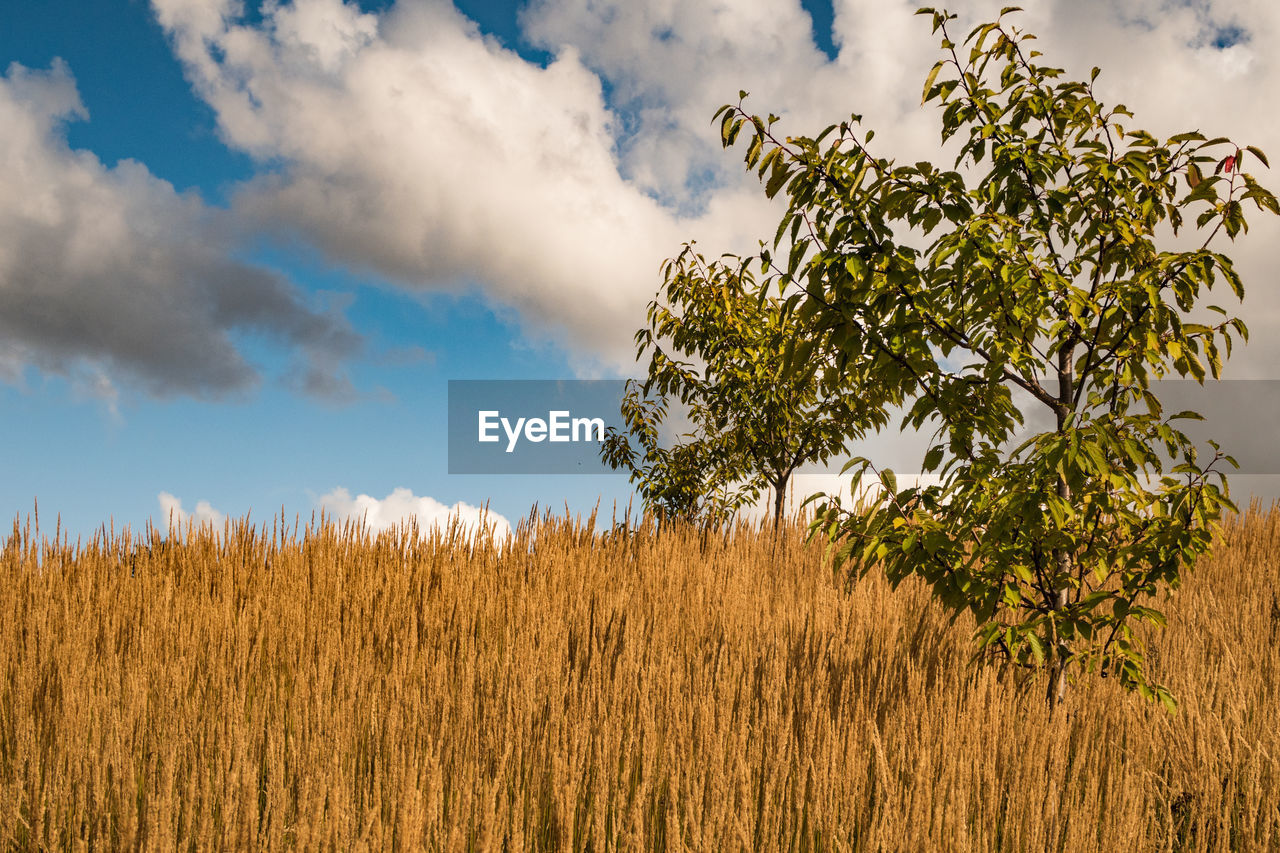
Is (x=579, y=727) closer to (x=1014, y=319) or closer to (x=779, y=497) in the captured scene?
(x=1014, y=319)

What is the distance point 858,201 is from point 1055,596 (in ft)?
7.13

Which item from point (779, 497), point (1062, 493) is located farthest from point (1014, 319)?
point (779, 497)

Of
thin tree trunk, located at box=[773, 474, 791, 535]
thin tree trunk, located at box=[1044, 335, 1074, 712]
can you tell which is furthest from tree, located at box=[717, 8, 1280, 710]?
thin tree trunk, located at box=[773, 474, 791, 535]

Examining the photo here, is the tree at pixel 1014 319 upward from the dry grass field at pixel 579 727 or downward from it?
upward

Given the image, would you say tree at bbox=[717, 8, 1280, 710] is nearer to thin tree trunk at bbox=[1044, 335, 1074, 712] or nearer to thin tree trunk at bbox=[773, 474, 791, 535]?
thin tree trunk at bbox=[1044, 335, 1074, 712]

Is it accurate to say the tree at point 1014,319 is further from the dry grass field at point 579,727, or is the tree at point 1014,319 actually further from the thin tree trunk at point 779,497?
the thin tree trunk at point 779,497

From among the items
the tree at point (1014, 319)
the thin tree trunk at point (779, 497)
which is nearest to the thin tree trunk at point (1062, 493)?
the tree at point (1014, 319)

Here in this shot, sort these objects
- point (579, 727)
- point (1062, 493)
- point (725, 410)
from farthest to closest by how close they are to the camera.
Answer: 1. point (725, 410)
2. point (1062, 493)
3. point (579, 727)

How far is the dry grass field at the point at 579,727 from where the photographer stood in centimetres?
275

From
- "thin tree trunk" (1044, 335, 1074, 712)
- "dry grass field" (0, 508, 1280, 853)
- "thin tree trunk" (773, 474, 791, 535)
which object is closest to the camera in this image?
"dry grass field" (0, 508, 1280, 853)

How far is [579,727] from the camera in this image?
130 inches

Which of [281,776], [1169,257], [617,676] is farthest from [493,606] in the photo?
[1169,257]

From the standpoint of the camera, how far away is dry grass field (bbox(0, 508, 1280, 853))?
108 inches

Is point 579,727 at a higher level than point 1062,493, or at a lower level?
lower
